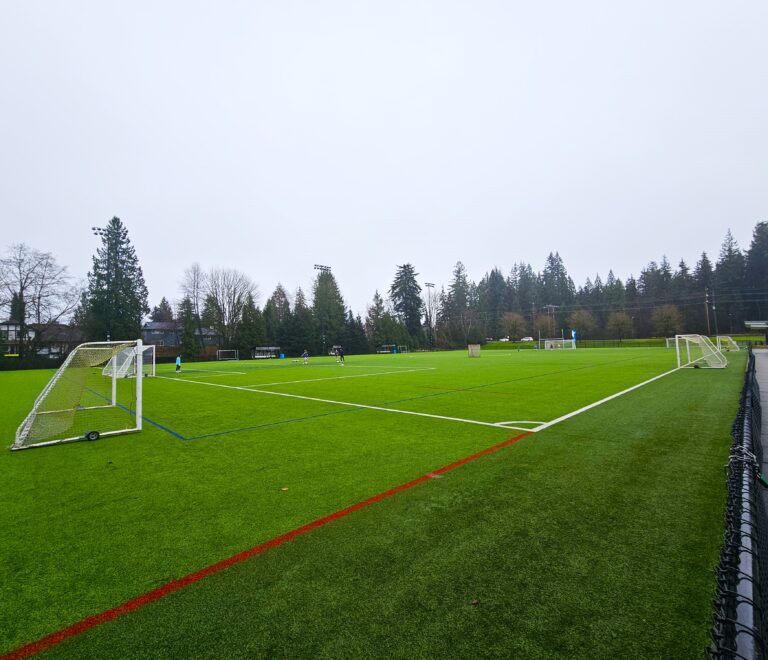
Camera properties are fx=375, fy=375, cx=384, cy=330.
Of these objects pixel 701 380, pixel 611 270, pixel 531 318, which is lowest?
pixel 701 380

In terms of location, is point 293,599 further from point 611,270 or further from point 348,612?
point 611,270

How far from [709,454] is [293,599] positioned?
543 centimetres

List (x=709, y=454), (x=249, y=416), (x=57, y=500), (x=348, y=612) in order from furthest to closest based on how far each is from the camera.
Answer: (x=249, y=416) < (x=709, y=454) < (x=57, y=500) < (x=348, y=612)

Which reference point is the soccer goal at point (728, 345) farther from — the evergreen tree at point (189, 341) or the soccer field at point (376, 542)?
the evergreen tree at point (189, 341)

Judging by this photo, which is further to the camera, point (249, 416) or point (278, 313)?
point (278, 313)

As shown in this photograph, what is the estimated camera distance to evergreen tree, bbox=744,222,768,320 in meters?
71.9

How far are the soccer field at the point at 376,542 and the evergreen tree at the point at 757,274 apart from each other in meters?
93.3

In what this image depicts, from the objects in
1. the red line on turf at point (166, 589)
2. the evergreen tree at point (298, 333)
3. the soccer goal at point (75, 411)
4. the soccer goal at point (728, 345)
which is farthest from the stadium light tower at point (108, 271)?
the soccer goal at point (728, 345)

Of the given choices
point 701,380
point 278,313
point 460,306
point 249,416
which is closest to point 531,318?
point 460,306

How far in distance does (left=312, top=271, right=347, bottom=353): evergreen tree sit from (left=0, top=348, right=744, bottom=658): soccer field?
5975 centimetres

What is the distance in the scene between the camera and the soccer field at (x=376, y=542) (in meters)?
2.00

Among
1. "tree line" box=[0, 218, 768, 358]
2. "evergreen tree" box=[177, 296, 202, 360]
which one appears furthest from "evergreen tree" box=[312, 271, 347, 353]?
"evergreen tree" box=[177, 296, 202, 360]

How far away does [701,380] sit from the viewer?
1269 centimetres

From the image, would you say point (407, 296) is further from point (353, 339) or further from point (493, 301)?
point (493, 301)
